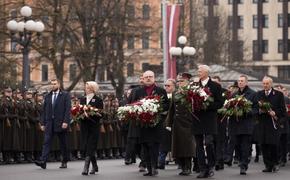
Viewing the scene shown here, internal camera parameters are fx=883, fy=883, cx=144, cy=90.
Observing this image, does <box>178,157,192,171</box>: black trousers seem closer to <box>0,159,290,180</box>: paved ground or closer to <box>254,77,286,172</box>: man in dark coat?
<box>0,159,290,180</box>: paved ground

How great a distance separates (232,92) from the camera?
66.9ft

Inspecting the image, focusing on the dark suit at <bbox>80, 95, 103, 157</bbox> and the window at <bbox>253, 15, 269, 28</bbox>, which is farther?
the window at <bbox>253, 15, 269, 28</bbox>

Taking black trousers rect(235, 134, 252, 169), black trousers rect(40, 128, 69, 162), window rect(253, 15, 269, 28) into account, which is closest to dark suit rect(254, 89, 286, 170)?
black trousers rect(235, 134, 252, 169)

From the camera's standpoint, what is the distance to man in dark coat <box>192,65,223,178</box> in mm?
17297

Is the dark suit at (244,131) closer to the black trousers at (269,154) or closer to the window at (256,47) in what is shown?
the black trousers at (269,154)

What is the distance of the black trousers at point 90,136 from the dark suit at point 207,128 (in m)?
2.33

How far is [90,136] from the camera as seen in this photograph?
18609 mm

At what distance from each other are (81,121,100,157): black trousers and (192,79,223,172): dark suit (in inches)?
91.7

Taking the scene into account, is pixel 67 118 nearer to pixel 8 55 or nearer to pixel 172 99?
pixel 172 99

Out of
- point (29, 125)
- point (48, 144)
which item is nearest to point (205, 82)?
point (48, 144)

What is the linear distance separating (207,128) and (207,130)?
0.14 feet

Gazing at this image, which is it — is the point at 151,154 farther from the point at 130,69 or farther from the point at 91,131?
the point at 130,69

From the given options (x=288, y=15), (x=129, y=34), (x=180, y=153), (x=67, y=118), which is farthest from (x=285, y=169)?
(x=288, y=15)

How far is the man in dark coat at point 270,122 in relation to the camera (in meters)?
19.3
